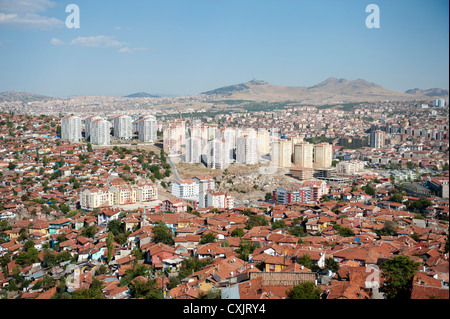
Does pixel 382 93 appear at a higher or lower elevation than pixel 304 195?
higher

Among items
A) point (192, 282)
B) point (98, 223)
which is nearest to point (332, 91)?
point (98, 223)

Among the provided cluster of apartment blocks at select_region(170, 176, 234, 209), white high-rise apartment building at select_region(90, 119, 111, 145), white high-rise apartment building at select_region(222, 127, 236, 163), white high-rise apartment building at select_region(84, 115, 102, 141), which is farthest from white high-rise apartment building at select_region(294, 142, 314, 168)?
white high-rise apartment building at select_region(84, 115, 102, 141)

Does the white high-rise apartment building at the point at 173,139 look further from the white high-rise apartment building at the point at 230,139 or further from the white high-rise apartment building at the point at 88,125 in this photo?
the white high-rise apartment building at the point at 88,125

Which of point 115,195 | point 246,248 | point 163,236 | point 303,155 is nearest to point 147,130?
point 303,155

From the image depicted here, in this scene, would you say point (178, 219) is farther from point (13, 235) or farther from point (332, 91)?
point (332, 91)

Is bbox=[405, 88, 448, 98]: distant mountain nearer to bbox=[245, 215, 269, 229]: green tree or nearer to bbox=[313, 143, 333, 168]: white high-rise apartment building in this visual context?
bbox=[245, 215, 269, 229]: green tree

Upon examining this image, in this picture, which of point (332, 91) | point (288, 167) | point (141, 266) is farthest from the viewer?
point (332, 91)

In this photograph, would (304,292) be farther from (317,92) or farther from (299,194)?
(317,92)

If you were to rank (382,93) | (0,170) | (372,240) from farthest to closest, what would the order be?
(382,93) < (0,170) < (372,240)
